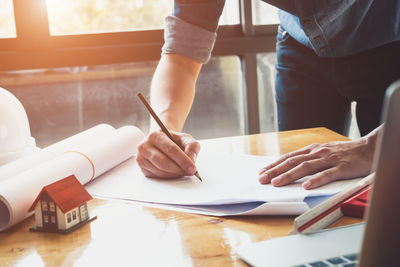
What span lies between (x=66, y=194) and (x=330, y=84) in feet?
3.25

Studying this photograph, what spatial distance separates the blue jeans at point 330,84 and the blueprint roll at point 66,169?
23.3 inches

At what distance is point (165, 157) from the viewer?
0.90 meters

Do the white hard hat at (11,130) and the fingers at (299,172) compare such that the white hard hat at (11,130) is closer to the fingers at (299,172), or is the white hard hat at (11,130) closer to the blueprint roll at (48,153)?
the blueprint roll at (48,153)

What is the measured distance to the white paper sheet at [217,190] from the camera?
0.71 m

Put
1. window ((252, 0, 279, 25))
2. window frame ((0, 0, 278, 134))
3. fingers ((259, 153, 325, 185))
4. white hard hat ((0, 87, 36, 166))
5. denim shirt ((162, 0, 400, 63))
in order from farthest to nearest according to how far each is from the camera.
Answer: window ((252, 0, 279, 25)), window frame ((0, 0, 278, 134)), denim shirt ((162, 0, 400, 63)), white hard hat ((0, 87, 36, 166)), fingers ((259, 153, 325, 185))

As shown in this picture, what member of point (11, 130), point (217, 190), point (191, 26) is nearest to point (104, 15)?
point (191, 26)

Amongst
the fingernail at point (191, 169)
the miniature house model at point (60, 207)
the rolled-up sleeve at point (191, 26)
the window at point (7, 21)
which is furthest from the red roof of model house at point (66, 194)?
the window at point (7, 21)

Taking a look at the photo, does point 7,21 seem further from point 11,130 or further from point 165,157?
point 165,157

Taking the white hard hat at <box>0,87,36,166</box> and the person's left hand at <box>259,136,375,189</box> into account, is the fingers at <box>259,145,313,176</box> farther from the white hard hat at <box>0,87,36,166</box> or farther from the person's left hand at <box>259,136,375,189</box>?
the white hard hat at <box>0,87,36,166</box>

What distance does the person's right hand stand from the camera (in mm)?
882

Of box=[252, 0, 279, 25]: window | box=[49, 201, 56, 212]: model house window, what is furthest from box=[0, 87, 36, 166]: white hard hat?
box=[252, 0, 279, 25]: window

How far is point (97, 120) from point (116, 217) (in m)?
2.00

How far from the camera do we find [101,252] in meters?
0.60

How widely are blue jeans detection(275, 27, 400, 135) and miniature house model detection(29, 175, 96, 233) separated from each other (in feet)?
3.06
